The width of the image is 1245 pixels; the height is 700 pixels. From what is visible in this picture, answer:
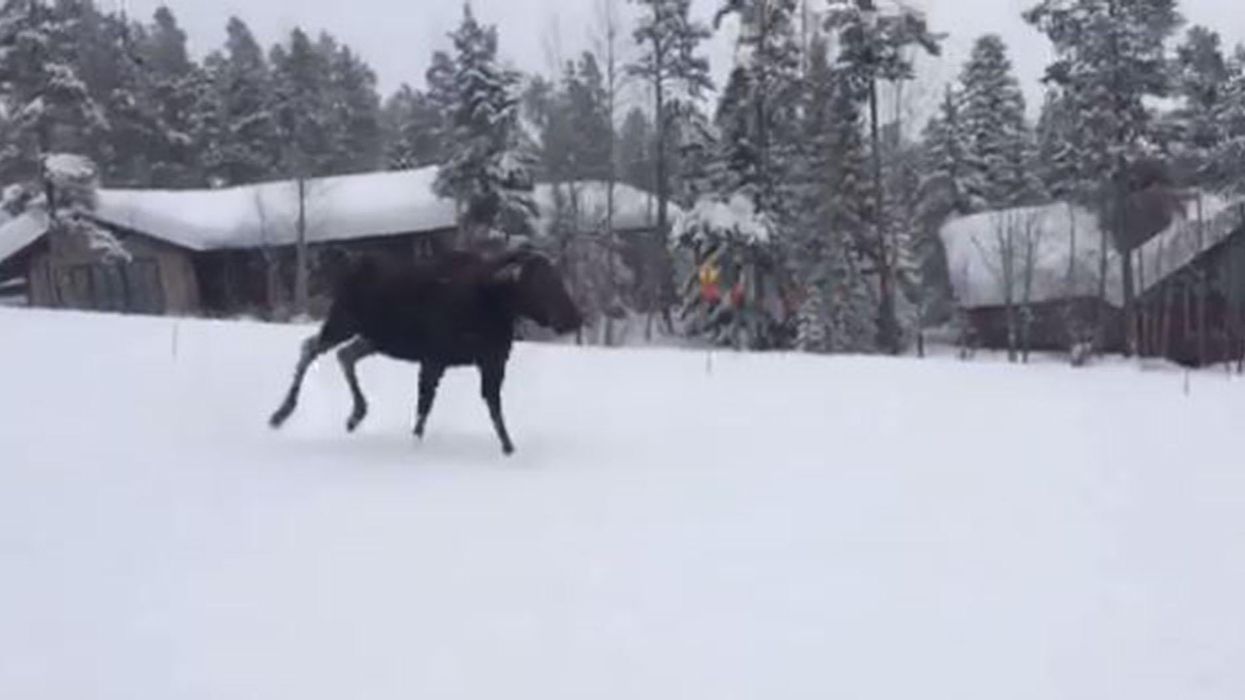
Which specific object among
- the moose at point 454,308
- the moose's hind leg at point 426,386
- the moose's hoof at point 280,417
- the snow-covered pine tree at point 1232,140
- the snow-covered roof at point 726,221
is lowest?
the moose's hoof at point 280,417

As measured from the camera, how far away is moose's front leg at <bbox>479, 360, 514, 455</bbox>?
33.0 feet

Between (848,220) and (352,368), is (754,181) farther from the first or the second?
(352,368)

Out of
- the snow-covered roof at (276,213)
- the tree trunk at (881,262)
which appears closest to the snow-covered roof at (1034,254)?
the tree trunk at (881,262)

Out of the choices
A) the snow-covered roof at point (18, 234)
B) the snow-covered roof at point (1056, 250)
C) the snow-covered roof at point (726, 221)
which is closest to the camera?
the snow-covered roof at point (726, 221)

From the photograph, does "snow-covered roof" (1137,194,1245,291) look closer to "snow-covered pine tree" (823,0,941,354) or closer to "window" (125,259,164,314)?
"snow-covered pine tree" (823,0,941,354)

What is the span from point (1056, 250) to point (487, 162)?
834 inches

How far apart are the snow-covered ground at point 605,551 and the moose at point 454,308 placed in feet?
2.17

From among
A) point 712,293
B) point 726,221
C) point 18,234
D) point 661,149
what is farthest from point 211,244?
point 726,221

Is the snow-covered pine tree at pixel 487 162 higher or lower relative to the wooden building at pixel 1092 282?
higher

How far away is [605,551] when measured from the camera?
7070 mm

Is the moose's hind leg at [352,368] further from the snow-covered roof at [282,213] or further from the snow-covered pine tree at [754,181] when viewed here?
the snow-covered roof at [282,213]

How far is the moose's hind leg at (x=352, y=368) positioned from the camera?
10812mm

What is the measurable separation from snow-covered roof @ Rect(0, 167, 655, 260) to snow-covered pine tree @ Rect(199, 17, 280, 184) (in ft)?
37.0

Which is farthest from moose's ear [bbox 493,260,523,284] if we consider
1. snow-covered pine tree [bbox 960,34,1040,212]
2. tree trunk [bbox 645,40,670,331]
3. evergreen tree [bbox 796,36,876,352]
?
snow-covered pine tree [bbox 960,34,1040,212]
